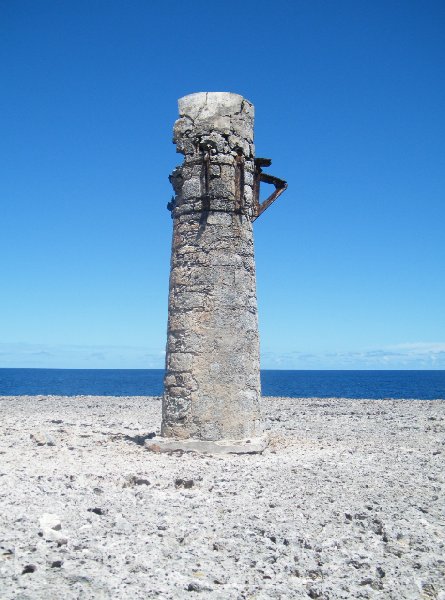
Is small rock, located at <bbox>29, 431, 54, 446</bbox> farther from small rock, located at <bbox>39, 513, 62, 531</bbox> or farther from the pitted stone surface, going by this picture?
small rock, located at <bbox>39, 513, 62, 531</bbox>

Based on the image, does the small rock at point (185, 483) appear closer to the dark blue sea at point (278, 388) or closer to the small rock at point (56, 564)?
the small rock at point (56, 564)

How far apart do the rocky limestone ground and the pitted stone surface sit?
2.31 ft

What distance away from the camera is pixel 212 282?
9109 mm

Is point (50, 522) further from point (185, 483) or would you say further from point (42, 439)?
point (42, 439)

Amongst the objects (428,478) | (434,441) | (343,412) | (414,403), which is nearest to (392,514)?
(428,478)

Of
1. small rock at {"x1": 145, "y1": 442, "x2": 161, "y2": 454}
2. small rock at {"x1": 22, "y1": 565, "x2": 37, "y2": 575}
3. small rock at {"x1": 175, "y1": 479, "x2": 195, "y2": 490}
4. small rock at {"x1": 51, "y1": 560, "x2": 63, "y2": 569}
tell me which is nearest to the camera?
small rock at {"x1": 22, "y1": 565, "x2": 37, "y2": 575}

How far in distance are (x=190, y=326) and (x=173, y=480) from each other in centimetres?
263

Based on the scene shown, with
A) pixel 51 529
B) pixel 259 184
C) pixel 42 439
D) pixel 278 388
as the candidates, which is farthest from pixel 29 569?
pixel 278 388

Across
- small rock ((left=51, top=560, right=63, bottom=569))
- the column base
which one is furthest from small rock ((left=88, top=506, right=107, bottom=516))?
the column base

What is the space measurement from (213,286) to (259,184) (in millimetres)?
2026

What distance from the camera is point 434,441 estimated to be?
10.7 meters

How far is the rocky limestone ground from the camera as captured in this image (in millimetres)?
4332

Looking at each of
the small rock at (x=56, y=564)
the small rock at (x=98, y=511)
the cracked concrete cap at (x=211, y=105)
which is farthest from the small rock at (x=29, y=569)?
the cracked concrete cap at (x=211, y=105)

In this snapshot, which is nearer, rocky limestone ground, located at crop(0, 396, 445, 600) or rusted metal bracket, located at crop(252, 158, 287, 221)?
rocky limestone ground, located at crop(0, 396, 445, 600)
